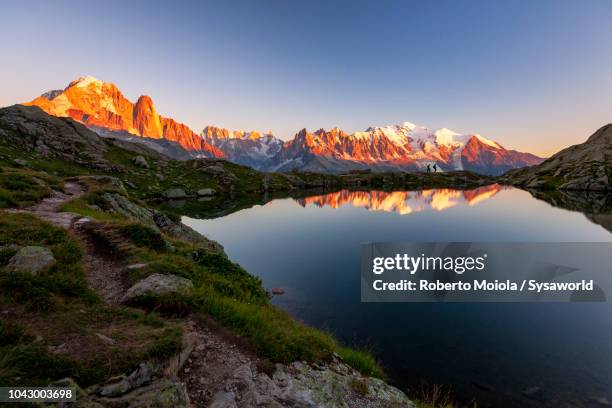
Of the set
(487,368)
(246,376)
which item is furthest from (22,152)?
(487,368)

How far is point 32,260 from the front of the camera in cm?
1035

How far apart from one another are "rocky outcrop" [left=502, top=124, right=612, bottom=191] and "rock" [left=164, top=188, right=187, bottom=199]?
185 meters

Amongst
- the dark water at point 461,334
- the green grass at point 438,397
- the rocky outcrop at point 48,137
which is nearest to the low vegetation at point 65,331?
the green grass at point 438,397

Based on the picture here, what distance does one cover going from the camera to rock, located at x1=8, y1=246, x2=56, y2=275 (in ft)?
32.2

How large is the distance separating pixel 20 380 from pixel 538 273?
36.2 metres

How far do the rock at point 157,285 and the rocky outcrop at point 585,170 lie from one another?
186m

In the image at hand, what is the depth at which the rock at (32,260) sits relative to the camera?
32.2ft

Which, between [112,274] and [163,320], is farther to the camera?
[112,274]

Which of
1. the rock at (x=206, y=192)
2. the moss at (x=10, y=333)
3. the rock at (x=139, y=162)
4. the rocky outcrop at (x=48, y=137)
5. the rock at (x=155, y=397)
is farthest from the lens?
the rock at (x=139, y=162)

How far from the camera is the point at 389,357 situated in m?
16.3

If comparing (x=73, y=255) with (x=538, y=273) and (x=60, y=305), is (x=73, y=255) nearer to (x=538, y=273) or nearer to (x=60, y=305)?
(x=60, y=305)

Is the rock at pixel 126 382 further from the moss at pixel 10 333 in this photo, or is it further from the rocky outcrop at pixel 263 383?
the moss at pixel 10 333

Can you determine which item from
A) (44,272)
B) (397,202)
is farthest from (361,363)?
(397,202)

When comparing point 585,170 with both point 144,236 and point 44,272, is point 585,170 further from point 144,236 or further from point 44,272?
point 44,272
